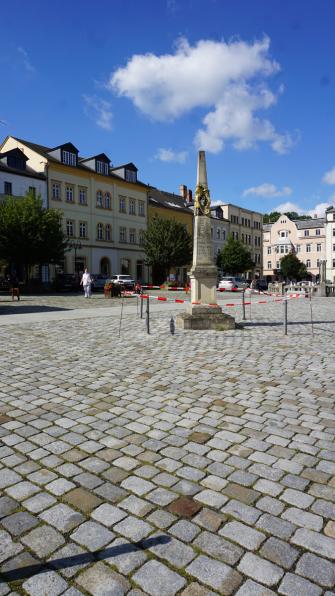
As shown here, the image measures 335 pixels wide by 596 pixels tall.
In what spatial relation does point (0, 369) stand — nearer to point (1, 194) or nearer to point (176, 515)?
point (176, 515)

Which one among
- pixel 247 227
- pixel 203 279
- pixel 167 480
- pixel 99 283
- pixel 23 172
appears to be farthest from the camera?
pixel 247 227

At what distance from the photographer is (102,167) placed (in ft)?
149

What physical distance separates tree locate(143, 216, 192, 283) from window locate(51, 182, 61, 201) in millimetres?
10007

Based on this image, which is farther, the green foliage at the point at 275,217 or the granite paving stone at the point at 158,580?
the green foliage at the point at 275,217

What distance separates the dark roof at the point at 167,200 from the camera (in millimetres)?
54625

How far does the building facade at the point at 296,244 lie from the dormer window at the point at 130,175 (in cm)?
3980

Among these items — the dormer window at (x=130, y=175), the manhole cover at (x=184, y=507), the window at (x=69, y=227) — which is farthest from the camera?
the dormer window at (x=130, y=175)

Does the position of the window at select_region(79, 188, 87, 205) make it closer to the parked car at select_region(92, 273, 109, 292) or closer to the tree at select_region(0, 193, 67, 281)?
the parked car at select_region(92, 273, 109, 292)

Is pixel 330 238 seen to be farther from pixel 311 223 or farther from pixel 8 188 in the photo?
pixel 8 188

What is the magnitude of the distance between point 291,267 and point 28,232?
5420 cm

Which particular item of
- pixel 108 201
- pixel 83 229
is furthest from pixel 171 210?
pixel 83 229

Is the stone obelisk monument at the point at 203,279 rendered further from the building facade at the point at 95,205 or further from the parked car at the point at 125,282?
the building facade at the point at 95,205

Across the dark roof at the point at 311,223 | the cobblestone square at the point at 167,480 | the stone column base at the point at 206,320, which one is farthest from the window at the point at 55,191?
the dark roof at the point at 311,223

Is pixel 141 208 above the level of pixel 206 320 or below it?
above
